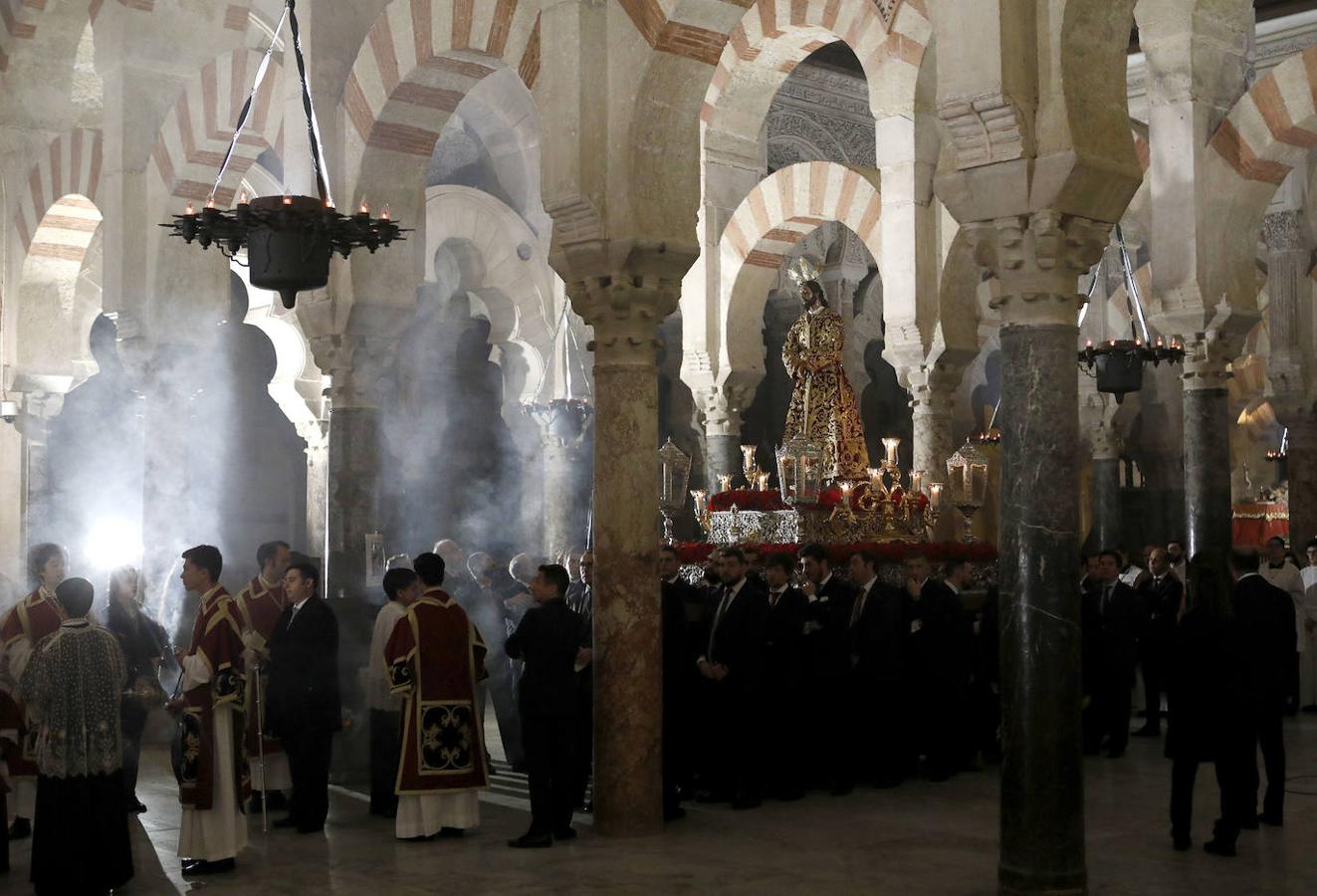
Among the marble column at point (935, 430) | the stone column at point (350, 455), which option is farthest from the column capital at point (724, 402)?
the stone column at point (350, 455)

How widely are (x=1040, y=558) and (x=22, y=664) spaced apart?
3.84m

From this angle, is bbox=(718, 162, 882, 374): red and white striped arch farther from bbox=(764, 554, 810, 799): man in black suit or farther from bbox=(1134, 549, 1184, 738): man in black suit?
bbox=(764, 554, 810, 799): man in black suit

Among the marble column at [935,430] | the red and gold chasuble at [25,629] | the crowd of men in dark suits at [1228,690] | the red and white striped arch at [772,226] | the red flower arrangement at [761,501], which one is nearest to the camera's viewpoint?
the crowd of men in dark suits at [1228,690]

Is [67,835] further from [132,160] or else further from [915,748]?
[132,160]

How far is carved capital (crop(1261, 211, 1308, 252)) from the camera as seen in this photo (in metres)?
12.4

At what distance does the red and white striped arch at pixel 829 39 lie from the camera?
32.1 feet

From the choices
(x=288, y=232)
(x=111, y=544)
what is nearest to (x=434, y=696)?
(x=288, y=232)

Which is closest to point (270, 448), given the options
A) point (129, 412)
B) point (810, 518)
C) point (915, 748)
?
point (129, 412)

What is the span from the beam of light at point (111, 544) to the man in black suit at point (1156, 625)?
26.6ft

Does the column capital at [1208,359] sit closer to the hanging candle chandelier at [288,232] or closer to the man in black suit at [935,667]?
the man in black suit at [935,667]

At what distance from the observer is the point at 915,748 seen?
278 inches

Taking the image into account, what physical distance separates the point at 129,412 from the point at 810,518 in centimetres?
794

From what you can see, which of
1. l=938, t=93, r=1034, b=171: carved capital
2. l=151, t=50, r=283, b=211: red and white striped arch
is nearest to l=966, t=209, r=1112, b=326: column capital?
l=938, t=93, r=1034, b=171: carved capital

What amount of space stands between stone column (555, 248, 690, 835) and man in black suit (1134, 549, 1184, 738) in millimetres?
3694
